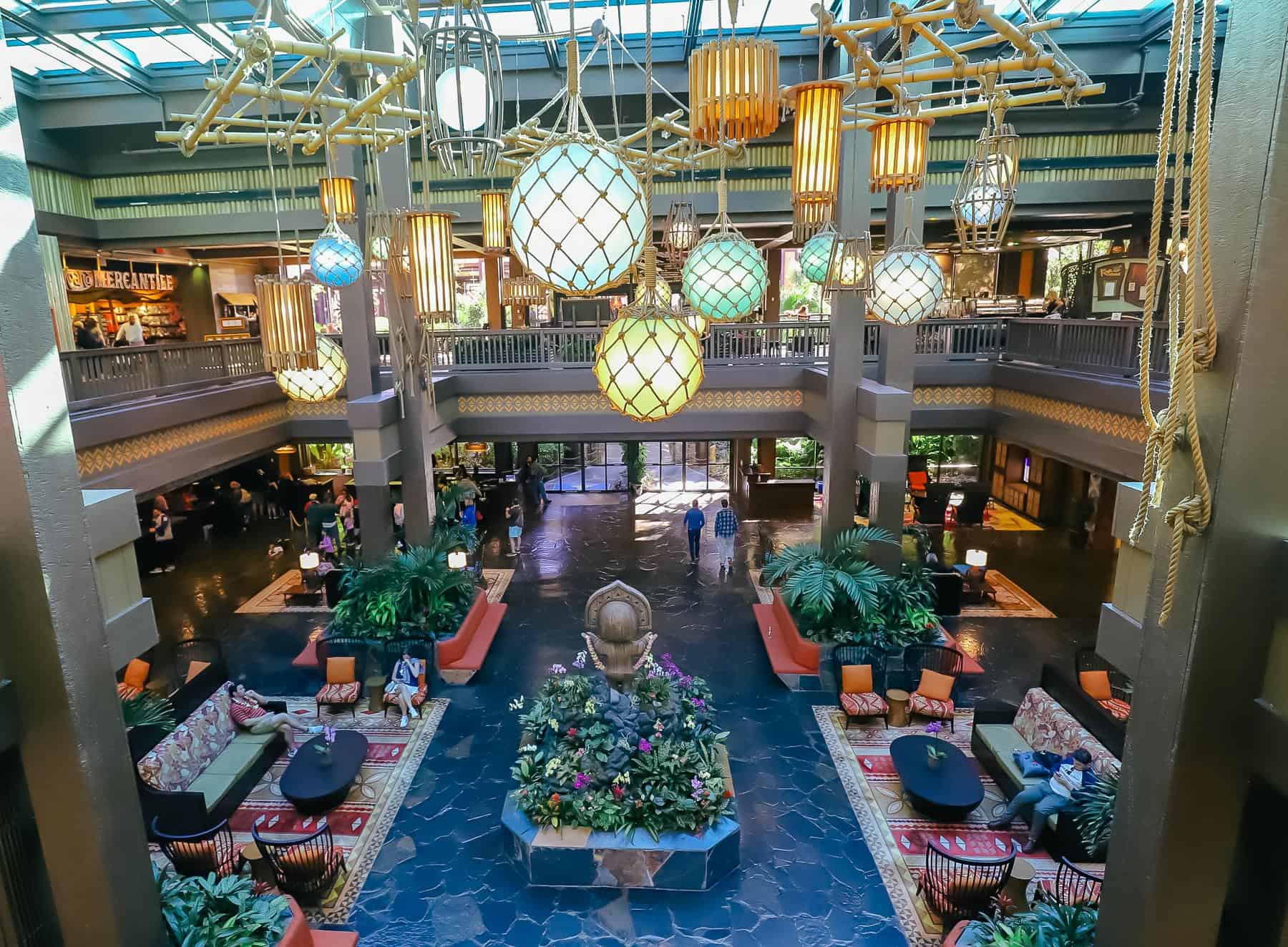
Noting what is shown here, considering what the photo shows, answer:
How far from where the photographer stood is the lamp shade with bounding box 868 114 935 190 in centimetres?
382

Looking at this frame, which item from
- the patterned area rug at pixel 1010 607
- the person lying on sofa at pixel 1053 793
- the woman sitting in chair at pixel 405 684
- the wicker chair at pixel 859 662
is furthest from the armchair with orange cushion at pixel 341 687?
the patterned area rug at pixel 1010 607

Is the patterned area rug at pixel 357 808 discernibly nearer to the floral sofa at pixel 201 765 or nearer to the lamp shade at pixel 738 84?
the floral sofa at pixel 201 765

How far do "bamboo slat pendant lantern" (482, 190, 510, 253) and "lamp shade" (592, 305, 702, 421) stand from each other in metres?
2.61

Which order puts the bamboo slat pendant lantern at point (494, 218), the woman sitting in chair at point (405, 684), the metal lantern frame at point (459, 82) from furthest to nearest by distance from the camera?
the woman sitting in chair at point (405, 684) → the bamboo slat pendant lantern at point (494, 218) → the metal lantern frame at point (459, 82)

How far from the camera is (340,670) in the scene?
30.6 ft

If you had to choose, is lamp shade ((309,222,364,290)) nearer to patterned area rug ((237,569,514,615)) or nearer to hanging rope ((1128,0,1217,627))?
hanging rope ((1128,0,1217,627))

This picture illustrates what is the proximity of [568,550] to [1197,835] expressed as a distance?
44.0 ft

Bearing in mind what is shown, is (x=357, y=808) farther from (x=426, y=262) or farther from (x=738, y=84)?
(x=738, y=84)

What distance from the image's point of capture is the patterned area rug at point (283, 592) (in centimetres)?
1247

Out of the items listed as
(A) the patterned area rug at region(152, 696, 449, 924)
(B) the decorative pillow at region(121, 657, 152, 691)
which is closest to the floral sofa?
(A) the patterned area rug at region(152, 696, 449, 924)

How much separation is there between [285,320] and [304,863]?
4.69 meters

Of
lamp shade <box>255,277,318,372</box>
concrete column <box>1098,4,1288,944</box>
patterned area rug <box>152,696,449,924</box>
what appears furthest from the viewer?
patterned area rug <box>152,696,449,924</box>

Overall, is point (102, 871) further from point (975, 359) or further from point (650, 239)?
point (975, 359)

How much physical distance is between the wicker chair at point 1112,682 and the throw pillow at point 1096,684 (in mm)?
48
